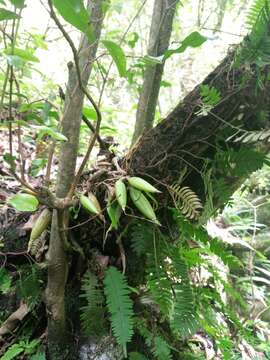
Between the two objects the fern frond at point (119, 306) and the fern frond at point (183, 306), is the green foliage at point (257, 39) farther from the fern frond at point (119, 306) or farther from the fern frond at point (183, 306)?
the fern frond at point (119, 306)

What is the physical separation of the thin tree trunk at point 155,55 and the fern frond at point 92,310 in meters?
0.69

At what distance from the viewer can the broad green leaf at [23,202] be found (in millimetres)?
1094

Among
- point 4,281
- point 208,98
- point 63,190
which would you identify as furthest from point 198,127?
point 4,281

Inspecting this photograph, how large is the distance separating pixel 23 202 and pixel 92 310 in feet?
1.97

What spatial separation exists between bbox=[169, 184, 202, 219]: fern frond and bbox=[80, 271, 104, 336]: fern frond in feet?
1.51

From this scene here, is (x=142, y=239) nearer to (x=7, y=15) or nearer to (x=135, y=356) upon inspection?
(x=135, y=356)

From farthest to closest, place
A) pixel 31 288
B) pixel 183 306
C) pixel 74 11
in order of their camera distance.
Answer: pixel 31 288 → pixel 183 306 → pixel 74 11

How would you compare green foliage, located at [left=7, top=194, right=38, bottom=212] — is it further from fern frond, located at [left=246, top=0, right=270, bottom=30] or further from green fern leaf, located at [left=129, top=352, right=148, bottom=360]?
fern frond, located at [left=246, top=0, right=270, bottom=30]

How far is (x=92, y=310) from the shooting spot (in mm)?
1482

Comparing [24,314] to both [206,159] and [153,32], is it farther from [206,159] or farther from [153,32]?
[153,32]

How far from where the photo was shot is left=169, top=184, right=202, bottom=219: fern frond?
137 centimetres

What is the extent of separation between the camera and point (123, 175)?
1549 mm

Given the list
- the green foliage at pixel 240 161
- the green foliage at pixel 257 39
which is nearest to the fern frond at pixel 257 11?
the green foliage at pixel 257 39

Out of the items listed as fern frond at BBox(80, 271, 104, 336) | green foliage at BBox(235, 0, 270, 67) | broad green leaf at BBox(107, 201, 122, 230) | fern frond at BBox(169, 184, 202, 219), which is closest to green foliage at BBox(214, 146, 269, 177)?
fern frond at BBox(169, 184, 202, 219)
